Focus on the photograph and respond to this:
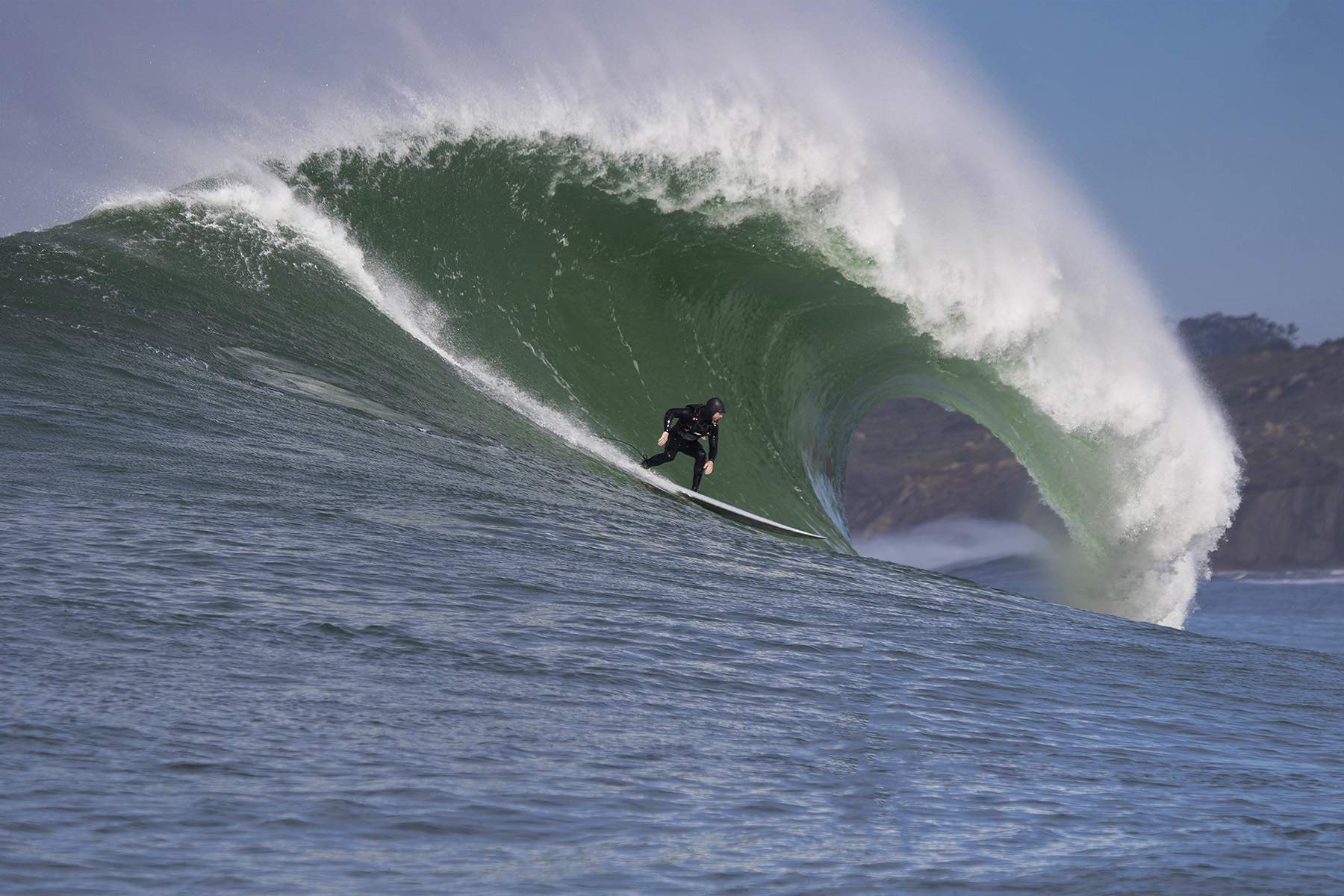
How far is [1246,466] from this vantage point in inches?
1971

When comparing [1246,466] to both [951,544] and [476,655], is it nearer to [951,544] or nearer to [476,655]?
[951,544]

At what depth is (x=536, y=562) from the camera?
17.7ft

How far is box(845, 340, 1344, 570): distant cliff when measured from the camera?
45.4 meters

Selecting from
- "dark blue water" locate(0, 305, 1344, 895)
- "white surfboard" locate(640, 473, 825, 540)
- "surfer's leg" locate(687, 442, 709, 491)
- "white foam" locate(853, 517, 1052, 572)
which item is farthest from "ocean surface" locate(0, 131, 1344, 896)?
"white foam" locate(853, 517, 1052, 572)

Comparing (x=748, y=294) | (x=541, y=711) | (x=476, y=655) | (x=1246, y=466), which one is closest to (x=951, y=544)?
(x=1246, y=466)

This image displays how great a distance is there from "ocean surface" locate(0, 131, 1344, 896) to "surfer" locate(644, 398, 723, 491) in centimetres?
47

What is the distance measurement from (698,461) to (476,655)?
5.60 metres

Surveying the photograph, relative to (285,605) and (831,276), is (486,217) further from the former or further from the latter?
(285,605)

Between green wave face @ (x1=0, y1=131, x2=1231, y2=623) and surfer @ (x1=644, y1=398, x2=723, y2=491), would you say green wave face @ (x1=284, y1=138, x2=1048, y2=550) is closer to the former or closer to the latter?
green wave face @ (x1=0, y1=131, x2=1231, y2=623)

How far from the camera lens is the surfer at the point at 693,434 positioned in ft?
30.1

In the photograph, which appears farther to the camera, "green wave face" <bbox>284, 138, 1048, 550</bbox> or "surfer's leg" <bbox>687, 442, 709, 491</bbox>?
"green wave face" <bbox>284, 138, 1048, 550</bbox>

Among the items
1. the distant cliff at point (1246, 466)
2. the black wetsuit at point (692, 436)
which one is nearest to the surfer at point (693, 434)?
the black wetsuit at point (692, 436)

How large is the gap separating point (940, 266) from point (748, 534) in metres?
6.32

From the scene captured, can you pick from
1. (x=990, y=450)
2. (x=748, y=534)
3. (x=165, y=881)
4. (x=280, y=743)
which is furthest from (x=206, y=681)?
(x=990, y=450)
